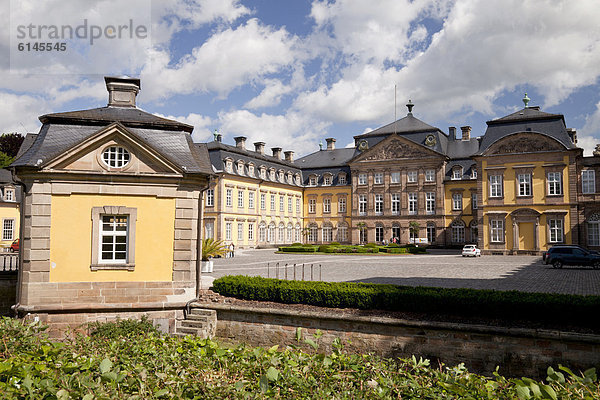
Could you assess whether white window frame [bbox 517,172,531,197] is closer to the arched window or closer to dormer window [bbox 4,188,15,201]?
the arched window

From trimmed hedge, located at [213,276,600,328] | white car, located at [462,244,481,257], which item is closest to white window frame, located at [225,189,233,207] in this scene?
white car, located at [462,244,481,257]

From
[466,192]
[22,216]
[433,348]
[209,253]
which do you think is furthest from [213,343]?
[466,192]

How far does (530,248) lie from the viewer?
34.1 m

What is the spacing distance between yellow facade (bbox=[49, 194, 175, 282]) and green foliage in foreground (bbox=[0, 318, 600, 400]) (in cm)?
796

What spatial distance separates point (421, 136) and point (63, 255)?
137ft

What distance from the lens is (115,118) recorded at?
13.0 metres

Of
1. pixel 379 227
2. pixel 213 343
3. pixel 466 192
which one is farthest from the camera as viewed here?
pixel 379 227

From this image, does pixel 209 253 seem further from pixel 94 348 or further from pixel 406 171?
pixel 406 171

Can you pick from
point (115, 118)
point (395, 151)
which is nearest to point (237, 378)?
point (115, 118)

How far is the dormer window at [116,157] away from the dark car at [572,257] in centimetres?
2260

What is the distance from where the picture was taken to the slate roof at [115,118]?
1271 cm

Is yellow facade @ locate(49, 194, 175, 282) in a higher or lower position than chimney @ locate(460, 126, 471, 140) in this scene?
lower

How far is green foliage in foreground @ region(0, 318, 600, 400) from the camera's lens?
123 inches

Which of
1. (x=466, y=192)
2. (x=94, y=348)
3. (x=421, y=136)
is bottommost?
(x=94, y=348)
